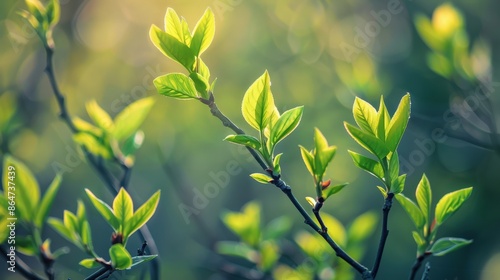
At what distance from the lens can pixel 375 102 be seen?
214cm

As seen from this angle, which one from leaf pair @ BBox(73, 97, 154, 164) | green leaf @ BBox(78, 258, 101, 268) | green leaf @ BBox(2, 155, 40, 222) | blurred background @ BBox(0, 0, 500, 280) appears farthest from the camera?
blurred background @ BBox(0, 0, 500, 280)

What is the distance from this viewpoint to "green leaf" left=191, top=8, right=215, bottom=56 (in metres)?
0.88

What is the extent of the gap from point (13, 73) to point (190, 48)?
2368 mm

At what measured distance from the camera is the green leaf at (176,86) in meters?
0.86

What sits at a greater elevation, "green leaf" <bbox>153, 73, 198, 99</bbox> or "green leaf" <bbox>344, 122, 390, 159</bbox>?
"green leaf" <bbox>344, 122, 390, 159</bbox>

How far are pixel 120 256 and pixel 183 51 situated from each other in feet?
1.33

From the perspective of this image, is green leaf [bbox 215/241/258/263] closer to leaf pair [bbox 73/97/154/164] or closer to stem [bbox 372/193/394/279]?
leaf pair [bbox 73/97/154/164]

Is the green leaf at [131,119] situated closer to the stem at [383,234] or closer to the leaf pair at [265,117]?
the leaf pair at [265,117]

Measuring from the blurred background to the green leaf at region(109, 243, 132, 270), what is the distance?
133 cm

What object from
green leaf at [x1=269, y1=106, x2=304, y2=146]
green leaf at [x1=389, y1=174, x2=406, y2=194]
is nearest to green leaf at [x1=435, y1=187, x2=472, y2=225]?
green leaf at [x1=389, y1=174, x2=406, y2=194]

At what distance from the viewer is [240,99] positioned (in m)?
2.78

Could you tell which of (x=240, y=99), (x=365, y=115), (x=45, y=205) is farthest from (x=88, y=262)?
(x=240, y=99)

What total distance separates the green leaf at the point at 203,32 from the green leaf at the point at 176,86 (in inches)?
2.4

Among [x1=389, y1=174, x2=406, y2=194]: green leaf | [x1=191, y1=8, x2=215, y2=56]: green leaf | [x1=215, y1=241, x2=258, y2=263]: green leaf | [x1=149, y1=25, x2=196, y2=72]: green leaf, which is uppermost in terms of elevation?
[x1=191, y1=8, x2=215, y2=56]: green leaf
